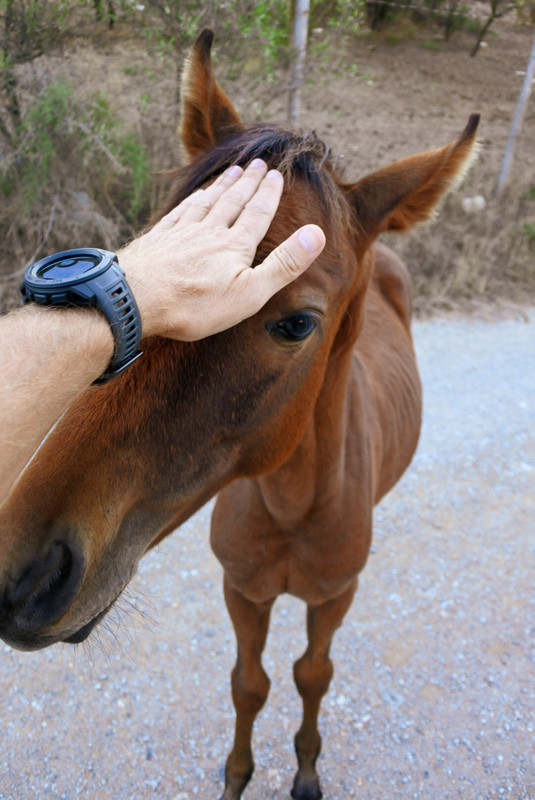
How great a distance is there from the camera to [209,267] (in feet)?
3.69

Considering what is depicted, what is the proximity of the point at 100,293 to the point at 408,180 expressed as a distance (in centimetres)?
95

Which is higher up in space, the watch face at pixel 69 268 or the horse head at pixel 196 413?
the watch face at pixel 69 268

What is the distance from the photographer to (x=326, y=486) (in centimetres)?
191

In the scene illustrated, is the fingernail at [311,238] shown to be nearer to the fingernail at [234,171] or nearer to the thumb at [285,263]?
the thumb at [285,263]

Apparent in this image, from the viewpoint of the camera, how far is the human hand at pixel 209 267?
3.57 feet

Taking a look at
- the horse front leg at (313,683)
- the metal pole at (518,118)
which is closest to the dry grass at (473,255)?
the metal pole at (518,118)

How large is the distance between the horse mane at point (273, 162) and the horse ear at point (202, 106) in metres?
0.24

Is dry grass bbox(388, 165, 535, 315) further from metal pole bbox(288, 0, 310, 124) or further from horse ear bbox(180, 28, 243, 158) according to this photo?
horse ear bbox(180, 28, 243, 158)

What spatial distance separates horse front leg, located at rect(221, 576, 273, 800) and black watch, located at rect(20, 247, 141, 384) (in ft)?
5.02

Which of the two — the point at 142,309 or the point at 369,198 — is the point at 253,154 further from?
the point at 142,309

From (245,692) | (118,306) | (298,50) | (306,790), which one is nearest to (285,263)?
(118,306)

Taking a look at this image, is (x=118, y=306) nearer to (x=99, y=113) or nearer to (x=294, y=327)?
(x=294, y=327)

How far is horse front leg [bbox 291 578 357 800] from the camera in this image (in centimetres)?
232

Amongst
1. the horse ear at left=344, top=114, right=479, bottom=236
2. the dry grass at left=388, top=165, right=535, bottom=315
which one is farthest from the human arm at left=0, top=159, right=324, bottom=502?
the dry grass at left=388, top=165, right=535, bottom=315
